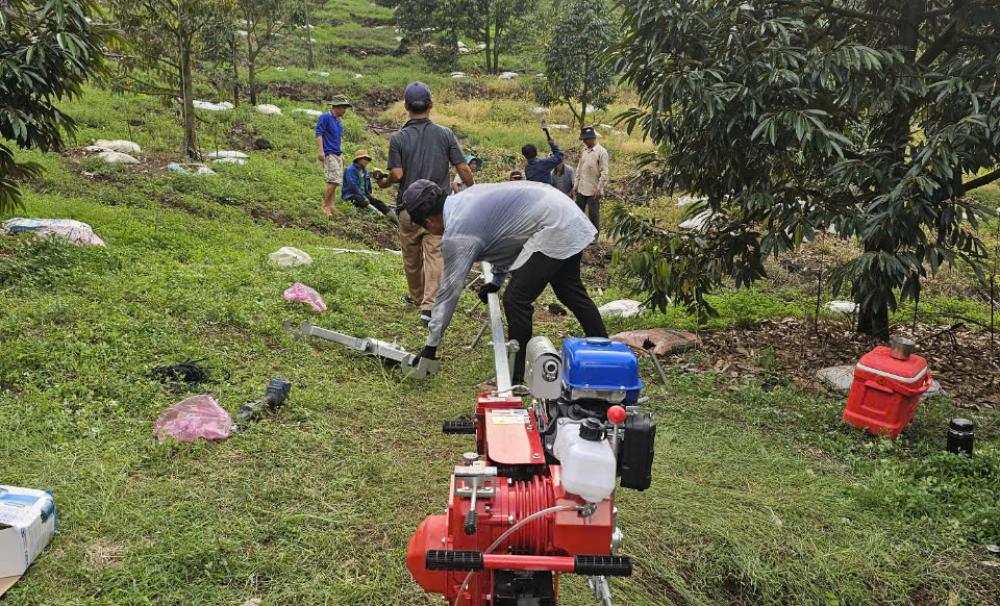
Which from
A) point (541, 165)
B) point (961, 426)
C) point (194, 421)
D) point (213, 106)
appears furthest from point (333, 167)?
point (961, 426)

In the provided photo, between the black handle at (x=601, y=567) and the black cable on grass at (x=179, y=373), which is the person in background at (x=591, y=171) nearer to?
the black cable on grass at (x=179, y=373)

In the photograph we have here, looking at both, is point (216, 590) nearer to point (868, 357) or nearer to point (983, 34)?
point (868, 357)

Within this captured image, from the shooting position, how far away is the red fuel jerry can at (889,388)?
4.36 meters

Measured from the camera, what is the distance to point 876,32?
5914 mm

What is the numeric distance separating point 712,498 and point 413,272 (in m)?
3.35

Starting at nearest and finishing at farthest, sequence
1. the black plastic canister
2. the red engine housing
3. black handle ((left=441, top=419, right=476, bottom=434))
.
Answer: the red engine housing < black handle ((left=441, top=419, right=476, bottom=434)) < the black plastic canister

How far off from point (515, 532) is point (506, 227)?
7.30 feet

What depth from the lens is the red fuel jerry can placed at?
4.36 meters

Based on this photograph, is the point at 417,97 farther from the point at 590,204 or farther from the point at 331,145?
the point at 590,204

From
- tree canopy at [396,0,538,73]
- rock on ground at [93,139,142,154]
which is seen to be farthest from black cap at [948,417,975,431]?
tree canopy at [396,0,538,73]

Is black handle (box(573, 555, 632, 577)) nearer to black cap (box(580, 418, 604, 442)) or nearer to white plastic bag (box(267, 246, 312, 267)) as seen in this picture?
black cap (box(580, 418, 604, 442))

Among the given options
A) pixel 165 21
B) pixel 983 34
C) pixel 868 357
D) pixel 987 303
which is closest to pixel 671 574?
pixel 868 357

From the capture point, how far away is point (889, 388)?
14.4 feet

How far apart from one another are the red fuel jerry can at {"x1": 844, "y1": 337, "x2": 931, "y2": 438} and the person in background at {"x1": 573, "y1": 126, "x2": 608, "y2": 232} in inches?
231
